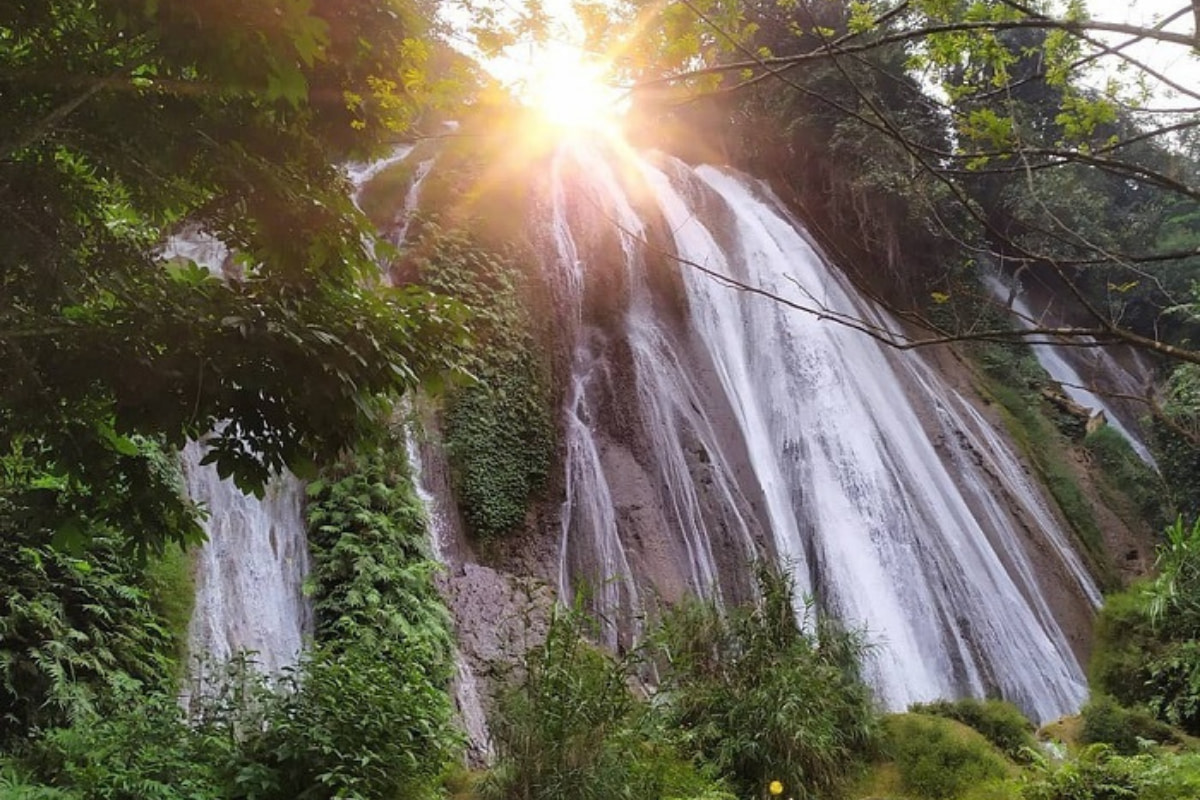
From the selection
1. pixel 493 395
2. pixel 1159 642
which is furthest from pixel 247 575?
pixel 1159 642

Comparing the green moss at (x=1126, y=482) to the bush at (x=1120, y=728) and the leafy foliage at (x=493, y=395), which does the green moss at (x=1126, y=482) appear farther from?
the leafy foliage at (x=493, y=395)

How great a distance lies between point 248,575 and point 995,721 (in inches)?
276

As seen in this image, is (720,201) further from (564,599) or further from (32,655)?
(32,655)

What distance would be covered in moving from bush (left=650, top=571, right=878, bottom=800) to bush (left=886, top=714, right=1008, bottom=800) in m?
0.26

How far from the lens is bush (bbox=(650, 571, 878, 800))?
615cm

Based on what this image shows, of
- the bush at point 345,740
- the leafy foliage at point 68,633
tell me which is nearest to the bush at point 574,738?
the bush at point 345,740

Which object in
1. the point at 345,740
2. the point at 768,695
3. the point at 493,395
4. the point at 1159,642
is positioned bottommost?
the point at 1159,642

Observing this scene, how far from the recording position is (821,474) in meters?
12.0

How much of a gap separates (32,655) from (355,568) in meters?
2.71

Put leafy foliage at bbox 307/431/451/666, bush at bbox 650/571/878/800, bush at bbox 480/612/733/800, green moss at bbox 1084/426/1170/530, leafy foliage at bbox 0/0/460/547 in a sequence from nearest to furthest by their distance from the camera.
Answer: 1. leafy foliage at bbox 0/0/460/547
2. bush at bbox 480/612/733/800
3. bush at bbox 650/571/878/800
4. leafy foliage at bbox 307/431/451/666
5. green moss at bbox 1084/426/1170/530

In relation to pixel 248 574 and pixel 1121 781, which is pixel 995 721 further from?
pixel 248 574

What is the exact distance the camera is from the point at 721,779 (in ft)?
19.2

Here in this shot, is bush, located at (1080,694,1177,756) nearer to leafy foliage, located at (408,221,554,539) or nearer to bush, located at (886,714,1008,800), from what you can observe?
bush, located at (886,714,1008,800)

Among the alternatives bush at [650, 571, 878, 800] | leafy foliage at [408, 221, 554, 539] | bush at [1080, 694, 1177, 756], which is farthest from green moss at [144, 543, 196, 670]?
bush at [1080, 694, 1177, 756]
